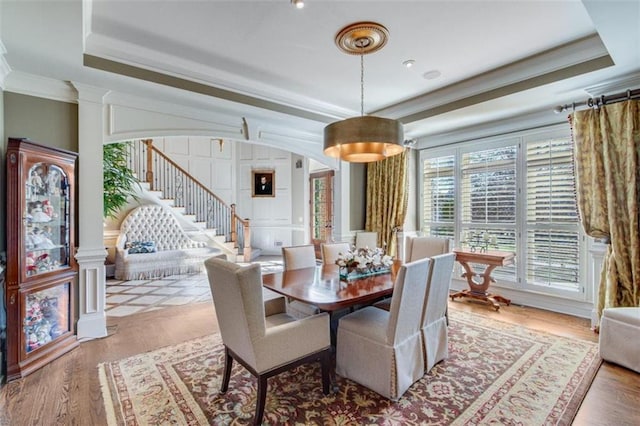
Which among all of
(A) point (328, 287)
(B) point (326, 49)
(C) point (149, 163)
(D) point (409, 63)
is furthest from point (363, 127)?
(C) point (149, 163)

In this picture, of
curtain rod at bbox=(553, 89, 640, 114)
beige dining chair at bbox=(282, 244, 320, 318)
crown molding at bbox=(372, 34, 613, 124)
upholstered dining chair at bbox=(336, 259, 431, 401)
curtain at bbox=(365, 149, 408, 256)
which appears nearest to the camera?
upholstered dining chair at bbox=(336, 259, 431, 401)

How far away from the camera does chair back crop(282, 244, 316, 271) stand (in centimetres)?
345

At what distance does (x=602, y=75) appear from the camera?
2904 mm

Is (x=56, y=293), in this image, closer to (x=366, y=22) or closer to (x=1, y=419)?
(x=1, y=419)

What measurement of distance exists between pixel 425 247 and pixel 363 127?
1.93 meters

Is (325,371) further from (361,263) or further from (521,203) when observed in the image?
(521,203)

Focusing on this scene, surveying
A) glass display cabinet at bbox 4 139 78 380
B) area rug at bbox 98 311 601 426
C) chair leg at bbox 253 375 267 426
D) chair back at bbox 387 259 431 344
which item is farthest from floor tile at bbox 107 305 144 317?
chair back at bbox 387 259 431 344

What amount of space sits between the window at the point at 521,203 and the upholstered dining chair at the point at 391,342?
2.87m

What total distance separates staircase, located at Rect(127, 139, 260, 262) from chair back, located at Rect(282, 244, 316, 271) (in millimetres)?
4481

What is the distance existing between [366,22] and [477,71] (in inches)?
62.4

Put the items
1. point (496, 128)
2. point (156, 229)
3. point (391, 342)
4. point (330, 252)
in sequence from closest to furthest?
point (391, 342) < point (330, 252) < point (496, 128) < point (156, 229)

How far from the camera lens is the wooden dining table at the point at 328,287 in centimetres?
218

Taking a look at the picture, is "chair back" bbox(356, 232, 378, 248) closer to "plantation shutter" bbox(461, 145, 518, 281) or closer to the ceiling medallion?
"plantation shutter" bbox(461, 145, 518, 281)

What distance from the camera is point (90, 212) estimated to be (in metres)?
3.12
